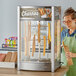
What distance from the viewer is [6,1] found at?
5.94m

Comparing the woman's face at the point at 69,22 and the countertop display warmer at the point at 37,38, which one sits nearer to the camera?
the countertop display warmer at the point at 37,38

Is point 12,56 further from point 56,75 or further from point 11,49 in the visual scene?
point 11,49

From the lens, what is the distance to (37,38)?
2.09 m

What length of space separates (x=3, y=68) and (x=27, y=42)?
391 mm

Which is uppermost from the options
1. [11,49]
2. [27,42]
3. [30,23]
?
[30,23]

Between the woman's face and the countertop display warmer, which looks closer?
the countertop display warmer

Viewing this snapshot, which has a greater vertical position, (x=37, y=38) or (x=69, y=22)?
(x=69, y=22)

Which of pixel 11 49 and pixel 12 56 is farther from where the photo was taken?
pixel 11 49

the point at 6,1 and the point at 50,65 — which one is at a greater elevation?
the point at 6,1

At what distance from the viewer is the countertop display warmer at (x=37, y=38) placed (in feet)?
6.73

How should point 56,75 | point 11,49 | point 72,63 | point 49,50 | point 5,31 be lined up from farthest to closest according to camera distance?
point 5,31 < point 11,49 < point 72,63 < point 49,50 < point 56,75

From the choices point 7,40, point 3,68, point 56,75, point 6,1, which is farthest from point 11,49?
point 56,75

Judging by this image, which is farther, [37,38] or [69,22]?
[69,22]

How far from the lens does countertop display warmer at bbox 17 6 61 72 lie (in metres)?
2.05
